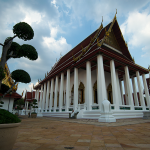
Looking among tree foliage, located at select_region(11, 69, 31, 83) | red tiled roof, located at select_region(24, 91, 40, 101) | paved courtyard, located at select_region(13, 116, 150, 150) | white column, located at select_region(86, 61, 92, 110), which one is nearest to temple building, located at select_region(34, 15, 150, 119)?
white column, located at select_region(86, 61, 92, 110)

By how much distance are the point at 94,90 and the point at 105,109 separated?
600cm

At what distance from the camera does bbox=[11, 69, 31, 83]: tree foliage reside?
16.8 ft

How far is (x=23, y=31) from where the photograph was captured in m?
4.68

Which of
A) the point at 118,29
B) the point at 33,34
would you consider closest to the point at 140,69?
the point at 118,29

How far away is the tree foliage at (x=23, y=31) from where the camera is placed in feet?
15.0

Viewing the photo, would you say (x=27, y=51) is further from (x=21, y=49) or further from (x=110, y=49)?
(x=110, y=49)

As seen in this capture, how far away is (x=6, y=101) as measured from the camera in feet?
50.3

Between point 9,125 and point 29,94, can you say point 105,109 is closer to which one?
point 9,125

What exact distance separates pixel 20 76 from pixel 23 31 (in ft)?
6.06

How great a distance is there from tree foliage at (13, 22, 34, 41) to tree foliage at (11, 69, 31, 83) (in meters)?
1.40

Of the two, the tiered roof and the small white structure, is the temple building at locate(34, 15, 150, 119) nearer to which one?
the tiered roof

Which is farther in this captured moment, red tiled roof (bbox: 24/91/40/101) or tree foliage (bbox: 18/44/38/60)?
red tiled roof (bbox: 24/91/40/101)

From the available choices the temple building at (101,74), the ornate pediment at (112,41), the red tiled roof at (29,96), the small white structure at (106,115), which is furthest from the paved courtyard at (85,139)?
the red tiled roof at (29,96)

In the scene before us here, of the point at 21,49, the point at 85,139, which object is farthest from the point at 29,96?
the point at 85,139
